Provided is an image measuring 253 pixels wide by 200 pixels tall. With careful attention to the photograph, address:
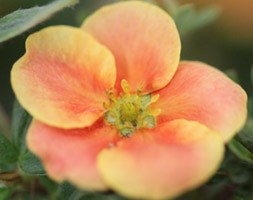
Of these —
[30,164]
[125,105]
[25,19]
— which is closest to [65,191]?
[30,164]

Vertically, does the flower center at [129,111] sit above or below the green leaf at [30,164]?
above

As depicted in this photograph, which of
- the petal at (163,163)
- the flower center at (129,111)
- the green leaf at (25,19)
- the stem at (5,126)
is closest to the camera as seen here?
the petal at (163,163)

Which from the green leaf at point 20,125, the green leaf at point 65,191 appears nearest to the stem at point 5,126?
the green leaf at point 20,125

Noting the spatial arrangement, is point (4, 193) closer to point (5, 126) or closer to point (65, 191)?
point (65, 191)

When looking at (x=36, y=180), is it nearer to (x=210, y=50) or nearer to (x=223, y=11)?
(x=210, y=50)

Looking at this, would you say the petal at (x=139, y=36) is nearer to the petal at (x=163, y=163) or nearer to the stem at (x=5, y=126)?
the petal at (x=163, y=163)
